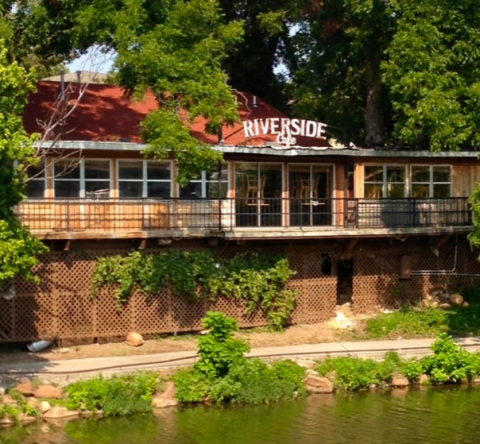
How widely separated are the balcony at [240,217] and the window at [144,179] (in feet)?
1.76

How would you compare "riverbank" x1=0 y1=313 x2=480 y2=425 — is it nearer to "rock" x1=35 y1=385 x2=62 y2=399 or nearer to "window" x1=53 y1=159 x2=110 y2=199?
"rock" x1=35 y1=385 x2=62 y2=399

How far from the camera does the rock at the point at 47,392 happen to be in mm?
21844

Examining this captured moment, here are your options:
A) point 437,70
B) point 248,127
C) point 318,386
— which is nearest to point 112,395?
point 318,386

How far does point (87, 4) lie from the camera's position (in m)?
28.0

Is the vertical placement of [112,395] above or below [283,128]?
below

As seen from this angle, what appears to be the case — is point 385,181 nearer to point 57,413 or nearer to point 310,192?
point 310,192

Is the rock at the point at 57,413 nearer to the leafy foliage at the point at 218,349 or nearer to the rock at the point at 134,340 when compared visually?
the leafy foliage at the point at 218,349

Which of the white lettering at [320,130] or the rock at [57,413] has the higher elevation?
the white lettering at [320,130]

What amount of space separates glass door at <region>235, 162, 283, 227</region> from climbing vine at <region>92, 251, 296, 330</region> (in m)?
1.53

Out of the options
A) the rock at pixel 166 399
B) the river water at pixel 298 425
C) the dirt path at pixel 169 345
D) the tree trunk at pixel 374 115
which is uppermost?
the tree trunk at pixel 374 115

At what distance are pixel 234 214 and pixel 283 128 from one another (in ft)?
10.4

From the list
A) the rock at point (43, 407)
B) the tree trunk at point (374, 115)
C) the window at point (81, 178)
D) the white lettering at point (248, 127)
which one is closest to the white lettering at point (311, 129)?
the white lettering at point (248, 127)

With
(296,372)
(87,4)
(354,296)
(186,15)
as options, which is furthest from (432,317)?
(87,4)

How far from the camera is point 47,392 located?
21.9 metres
